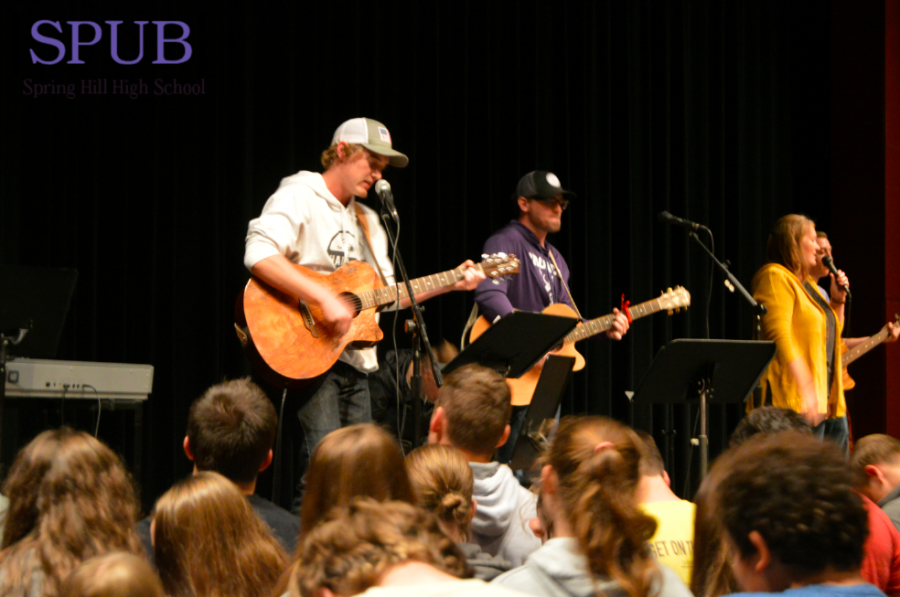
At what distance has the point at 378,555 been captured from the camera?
0.87 metres

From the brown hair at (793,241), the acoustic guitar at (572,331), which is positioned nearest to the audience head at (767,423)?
the acoustic guitar at (572,331)

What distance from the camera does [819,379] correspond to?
183 inches

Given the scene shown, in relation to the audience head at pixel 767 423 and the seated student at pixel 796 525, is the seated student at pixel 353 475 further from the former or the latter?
the audience head at pixel 767 423

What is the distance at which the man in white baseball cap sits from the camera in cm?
363

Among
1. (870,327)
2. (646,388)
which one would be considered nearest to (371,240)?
(646,388)

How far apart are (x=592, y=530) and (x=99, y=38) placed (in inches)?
185

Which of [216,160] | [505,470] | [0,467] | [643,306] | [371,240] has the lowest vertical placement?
[0,467]

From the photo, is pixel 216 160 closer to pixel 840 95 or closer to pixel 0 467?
pixel 0 467

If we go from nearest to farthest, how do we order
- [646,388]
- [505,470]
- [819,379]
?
1. [505,470]
2. [646,388]
3. [819,379]

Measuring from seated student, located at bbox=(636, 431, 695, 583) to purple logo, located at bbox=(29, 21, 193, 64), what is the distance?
406 cm

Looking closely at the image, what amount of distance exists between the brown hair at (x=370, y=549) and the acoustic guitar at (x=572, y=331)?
3.10 meters

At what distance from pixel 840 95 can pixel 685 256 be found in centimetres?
170

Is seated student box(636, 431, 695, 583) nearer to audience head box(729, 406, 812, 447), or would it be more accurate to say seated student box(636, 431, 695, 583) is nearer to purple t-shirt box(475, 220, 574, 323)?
audience head box(729, 406, 812, 447)

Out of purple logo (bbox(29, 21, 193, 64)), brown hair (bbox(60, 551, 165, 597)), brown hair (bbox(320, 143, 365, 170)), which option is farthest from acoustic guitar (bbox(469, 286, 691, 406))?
brown hair (bbox(60, 551, 165, 597))
